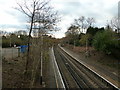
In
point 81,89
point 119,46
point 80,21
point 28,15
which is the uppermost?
point 80,21

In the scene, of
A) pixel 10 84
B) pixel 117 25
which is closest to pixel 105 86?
pixel 10 84

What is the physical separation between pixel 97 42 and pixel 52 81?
62.8ft

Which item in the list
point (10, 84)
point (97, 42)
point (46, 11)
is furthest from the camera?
point (97, 42)

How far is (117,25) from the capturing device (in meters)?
51.2

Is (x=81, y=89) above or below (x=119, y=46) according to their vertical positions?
below

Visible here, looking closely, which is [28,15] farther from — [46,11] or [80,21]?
[80,21]

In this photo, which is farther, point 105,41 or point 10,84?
point 105,41

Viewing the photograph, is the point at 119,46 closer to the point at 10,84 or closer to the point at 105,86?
the point at 105,86

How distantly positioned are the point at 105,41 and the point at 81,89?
702 inches

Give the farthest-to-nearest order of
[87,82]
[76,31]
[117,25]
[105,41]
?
[76,31], [117,25], [105,41], [87,82]

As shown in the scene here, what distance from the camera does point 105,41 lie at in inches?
1242

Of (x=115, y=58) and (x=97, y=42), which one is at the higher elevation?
(x=97, y=42)

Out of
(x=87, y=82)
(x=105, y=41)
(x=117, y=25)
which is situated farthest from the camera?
(x=117, y=25)

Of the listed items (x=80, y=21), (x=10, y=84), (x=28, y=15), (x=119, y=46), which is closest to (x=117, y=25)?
(x=119, y=46)
